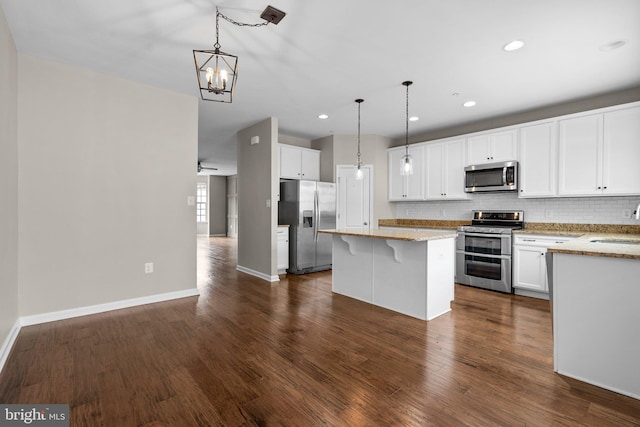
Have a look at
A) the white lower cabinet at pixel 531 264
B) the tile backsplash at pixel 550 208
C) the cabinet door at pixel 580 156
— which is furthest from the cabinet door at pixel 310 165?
the cabinet door at pixel 580 156

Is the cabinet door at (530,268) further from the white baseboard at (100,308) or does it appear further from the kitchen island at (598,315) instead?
the white baseboard at (100,308)

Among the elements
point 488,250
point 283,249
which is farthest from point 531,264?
point 283,249

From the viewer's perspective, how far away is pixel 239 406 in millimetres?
1764

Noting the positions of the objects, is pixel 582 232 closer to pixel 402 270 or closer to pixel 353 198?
pixel 402 270

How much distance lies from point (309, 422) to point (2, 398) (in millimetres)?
1867

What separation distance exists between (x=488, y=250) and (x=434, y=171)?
1.66 meters

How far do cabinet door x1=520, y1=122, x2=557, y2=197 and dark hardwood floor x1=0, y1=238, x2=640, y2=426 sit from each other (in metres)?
1.75

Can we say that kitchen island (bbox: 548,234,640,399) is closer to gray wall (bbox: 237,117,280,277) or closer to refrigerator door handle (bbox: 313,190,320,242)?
gray wall (bbox: 237,117,280,277)

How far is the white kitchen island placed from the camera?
316 centimetres

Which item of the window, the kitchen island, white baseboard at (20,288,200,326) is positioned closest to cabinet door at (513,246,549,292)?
the kitchen island

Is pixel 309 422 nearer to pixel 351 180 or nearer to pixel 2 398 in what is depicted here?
pixel 2 398

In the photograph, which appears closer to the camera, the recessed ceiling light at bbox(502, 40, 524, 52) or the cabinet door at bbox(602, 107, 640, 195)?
the recessed ceiling light at bbox(502, 40, 524, 52)

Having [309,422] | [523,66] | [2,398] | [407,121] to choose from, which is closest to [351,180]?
[407,121]

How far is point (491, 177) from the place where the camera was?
15.2ft
